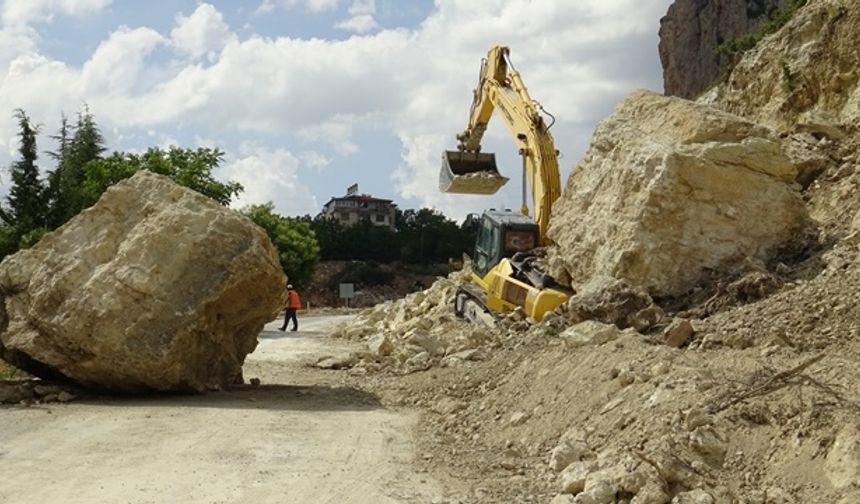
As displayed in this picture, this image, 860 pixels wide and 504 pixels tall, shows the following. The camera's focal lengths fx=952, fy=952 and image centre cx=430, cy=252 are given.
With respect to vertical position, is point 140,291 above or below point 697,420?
above

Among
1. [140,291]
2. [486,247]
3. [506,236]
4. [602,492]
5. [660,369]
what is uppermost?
[506,236]

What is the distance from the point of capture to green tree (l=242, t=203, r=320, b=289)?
3822 centimetres

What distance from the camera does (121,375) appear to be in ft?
34.6

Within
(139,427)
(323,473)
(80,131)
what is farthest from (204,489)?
(80,131)

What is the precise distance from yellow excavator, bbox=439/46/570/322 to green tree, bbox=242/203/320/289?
61.4 ft

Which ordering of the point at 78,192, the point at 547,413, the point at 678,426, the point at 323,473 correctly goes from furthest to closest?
the point at 78,192 < the point at 547,413 < the point at 323,473 < the point at 678,426

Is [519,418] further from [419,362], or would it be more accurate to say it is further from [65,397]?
[65,397]

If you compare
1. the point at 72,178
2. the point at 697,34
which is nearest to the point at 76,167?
the point at 72,178

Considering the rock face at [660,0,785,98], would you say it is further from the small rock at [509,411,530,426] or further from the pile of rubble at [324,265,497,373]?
the small rock at [509,411,530,426]

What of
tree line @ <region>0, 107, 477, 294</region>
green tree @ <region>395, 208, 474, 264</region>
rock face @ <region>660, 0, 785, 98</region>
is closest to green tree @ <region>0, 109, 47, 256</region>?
tree line @ <region>0, 107, 477, 294</region>

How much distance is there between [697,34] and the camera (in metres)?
62.6

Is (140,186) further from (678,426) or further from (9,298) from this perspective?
(678,426)

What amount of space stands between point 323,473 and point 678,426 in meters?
2.51

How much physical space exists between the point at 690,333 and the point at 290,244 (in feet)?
101
